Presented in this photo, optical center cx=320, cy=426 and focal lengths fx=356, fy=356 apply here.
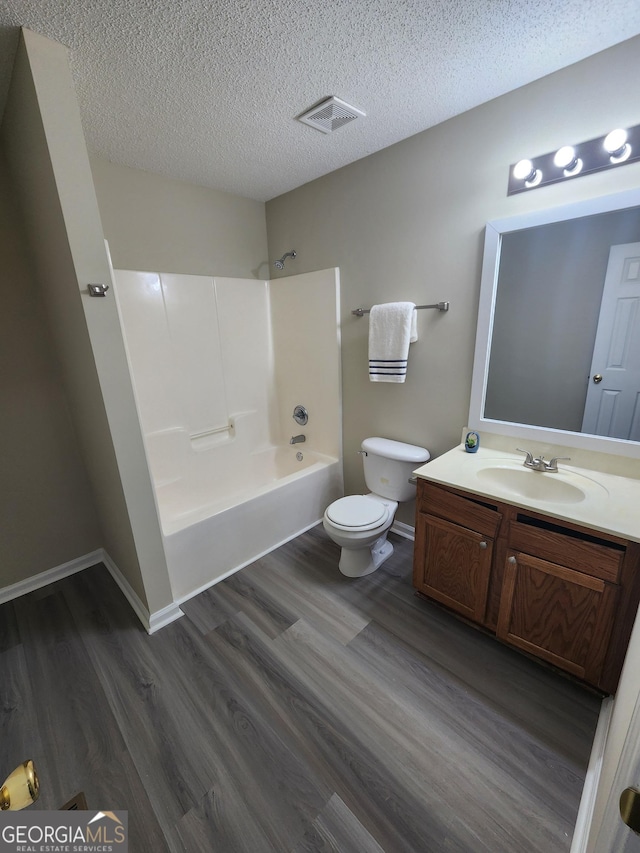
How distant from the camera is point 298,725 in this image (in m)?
1.37

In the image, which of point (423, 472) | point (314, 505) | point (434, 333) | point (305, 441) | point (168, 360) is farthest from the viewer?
point (305, 441)

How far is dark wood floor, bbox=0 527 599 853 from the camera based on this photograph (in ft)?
3.62

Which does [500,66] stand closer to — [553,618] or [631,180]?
[631,180]

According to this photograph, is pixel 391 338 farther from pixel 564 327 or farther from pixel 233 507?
pixel 233 507

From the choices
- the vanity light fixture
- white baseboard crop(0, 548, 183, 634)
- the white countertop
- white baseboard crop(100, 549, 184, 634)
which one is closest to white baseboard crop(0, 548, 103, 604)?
white baseboard crop(0, 548, 183, 634)

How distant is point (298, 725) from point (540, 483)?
1.43 m

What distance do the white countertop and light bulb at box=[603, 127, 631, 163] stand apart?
4.08 ft

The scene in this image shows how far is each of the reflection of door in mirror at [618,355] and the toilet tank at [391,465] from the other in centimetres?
87

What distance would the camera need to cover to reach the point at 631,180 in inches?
53.5

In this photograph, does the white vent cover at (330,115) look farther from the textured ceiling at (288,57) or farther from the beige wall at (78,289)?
the beige wall at (78,289)

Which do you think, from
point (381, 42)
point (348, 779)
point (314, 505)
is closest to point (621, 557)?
point (348, 779)

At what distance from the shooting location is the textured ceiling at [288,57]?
1.13 metres

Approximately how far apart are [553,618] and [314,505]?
1593 millimetres

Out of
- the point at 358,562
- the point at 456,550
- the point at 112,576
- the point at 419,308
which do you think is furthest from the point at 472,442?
the point at 112,576
